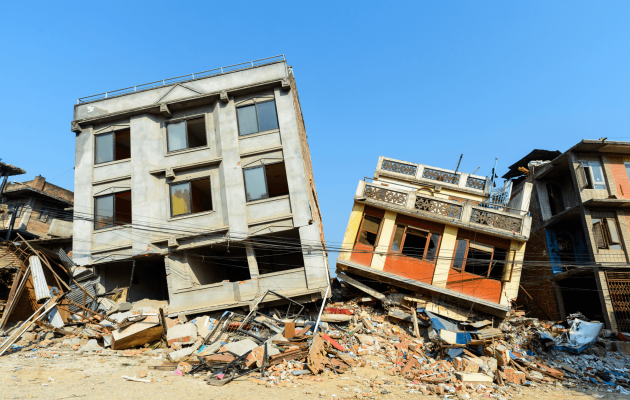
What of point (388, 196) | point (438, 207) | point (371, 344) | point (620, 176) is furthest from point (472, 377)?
point (620, 176)

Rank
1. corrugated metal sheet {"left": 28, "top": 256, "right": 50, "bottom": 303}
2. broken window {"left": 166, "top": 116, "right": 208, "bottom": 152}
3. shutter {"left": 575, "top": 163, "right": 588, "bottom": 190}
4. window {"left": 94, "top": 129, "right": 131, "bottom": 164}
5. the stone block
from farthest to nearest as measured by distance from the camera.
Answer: shutter {"left": 575, "top": 163, "right": 588, "bottom": 190}
window {"left": 94, "top": 129, "right": 131, "bottom": 164}
broken window {"left": 166, "top": 116, "right": 208, "bottom": 152}
corrugated metal sheet {"left": 28, "top": 256, "right": 50, "bottom": 303}
the stone block

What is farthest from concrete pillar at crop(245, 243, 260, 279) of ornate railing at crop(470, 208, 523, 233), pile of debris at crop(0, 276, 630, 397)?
ornate railing at crop(470, 208, 523, 233)

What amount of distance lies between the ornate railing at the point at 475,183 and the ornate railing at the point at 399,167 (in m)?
2.57

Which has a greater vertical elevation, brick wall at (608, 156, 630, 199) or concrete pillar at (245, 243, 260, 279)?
brick wall at (608, 156, 630, 199)

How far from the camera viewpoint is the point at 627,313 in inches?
719

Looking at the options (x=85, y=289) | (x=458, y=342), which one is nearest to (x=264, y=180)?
(x=85, y=289)

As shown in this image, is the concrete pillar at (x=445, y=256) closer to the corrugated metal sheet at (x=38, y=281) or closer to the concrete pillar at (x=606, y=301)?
the concrete pillar at (x=606, y=301)

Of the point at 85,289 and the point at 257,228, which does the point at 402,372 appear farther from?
the point at 85,289

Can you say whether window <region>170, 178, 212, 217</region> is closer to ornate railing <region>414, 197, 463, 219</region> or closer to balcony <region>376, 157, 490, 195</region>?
balcony <region>376, 157, 490, 195</region>

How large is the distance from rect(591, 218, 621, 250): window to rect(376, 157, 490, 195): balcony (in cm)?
575

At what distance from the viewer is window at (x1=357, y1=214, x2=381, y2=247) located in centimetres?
1833

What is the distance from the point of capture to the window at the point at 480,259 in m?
17.5

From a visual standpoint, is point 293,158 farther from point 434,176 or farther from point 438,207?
point 434,176

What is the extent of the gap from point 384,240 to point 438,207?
8.96 feet
